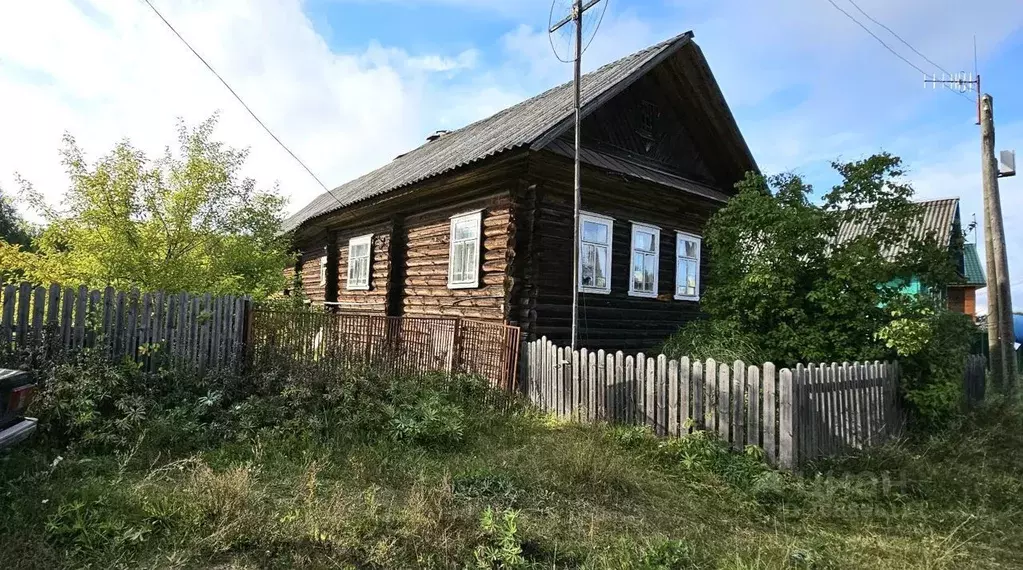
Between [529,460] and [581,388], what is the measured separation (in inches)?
82.3

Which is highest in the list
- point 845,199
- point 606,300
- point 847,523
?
point 845,199

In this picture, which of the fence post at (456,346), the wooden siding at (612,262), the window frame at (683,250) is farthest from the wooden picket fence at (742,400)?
the window frame at (683,250)

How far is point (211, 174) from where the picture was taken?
875cm

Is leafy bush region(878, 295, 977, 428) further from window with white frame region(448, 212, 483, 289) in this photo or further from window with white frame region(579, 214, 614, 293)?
window with white frame region(448, 212, 483, 289)

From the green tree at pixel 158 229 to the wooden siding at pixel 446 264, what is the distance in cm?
331

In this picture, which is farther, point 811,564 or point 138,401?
point 138,401

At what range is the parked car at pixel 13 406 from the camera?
3.86 m

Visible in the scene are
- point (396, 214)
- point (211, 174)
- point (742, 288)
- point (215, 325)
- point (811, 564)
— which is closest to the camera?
point (811, 564)

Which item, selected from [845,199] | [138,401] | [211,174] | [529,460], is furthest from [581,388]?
[211,174]

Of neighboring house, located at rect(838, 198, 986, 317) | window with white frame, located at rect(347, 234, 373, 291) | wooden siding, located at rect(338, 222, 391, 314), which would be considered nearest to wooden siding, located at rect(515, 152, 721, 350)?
neighboring house, located at rect(838, 198, 986, 317)

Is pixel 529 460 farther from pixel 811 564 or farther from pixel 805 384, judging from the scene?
pixel 805 384

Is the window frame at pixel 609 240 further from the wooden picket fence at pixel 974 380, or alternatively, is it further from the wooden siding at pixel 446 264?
the wooden picket fence at pixel 974 380

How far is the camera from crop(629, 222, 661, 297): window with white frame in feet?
37.5

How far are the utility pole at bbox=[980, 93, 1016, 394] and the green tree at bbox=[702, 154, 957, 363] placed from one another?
221 inches
